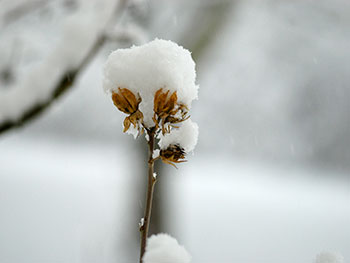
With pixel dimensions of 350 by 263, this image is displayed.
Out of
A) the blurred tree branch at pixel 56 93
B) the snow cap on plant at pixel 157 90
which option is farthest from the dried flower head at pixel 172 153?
the blurred tree branch at pixel 56 93

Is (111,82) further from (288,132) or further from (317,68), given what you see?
(288,132)

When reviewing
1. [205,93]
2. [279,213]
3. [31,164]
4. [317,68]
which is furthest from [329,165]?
[31,164]

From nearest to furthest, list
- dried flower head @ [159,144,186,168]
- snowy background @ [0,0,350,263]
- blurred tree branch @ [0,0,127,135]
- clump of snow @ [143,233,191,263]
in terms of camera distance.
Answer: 1. clump of snow @ [143,233,191,263]
2. dried flower head @ [159,144,186,168]
3. blurred tree branch @ [0,0,127,135]
4. snowy background @ [0,0,350,263]

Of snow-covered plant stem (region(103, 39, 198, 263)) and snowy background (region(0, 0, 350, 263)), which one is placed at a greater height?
snowy background (region(0, 0, 350, 263))

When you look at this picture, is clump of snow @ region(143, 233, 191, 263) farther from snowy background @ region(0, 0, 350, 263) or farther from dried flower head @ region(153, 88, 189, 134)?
snowy background @ region(0, 0, 350, 263)

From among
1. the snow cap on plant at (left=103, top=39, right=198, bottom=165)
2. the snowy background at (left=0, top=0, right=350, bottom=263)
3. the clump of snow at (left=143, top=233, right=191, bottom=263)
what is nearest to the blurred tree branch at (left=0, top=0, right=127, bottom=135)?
the snowy background at (left=0, top=0, right=350, bottom=263)

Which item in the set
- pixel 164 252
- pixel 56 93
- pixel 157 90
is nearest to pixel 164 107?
pixel 157 90

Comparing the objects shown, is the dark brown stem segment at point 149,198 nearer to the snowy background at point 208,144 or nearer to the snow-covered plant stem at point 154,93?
the snow-covered plant stem at point 154,93
